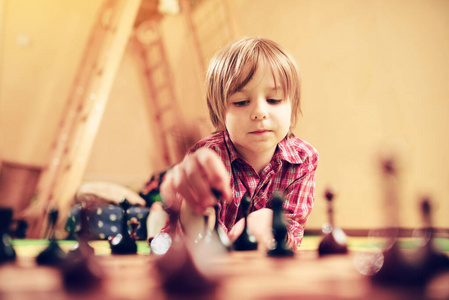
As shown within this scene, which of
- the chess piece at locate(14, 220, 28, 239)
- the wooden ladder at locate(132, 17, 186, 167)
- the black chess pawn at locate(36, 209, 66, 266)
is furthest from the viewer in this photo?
the wooden ladder at locate(132, 17, 186, 167)

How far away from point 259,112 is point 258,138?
0.07 metres

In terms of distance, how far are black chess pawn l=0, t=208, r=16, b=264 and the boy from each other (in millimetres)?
295

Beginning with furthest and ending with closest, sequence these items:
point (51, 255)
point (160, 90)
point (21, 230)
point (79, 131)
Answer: point (160, 90) → point (79, 131) → point (21, 230) → point (51, 255)

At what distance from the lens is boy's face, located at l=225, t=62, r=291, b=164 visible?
0.84 meters

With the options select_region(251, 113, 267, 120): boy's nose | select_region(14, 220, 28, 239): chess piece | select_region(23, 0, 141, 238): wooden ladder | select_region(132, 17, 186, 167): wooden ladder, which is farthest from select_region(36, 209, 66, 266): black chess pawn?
select_region(132, 17, 186, 167): wooden ladder

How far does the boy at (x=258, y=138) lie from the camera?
2.80ft

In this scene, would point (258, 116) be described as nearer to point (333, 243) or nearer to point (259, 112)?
point (259, 112)

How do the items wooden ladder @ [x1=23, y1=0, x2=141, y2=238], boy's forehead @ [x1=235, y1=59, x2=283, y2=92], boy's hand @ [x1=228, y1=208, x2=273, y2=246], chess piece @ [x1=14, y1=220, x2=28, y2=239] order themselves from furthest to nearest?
wooden ladder @ [x1=23, y1=0, x2=141, y2=238] → chess piece @ [x1=14, y1=220, x2=28, y2=239] → boy's forehead @ [x1=235, y1=59, x2=283, y2=92] → boy's hand @ [x1=228, y1=208, x2=273, y2=246]

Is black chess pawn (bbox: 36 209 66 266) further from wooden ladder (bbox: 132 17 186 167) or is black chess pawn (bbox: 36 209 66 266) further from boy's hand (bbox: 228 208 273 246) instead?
wooden ladder (bbox: 132 17 186 167)

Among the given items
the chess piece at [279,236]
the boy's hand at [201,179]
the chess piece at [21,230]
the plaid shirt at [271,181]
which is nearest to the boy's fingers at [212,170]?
the boy's hand at [201,179]

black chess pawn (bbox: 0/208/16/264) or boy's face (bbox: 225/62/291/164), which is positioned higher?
boy's face (bbox: 225/62/291/164)

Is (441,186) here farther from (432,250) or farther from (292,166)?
(432,250)

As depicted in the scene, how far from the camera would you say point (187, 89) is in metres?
3.71

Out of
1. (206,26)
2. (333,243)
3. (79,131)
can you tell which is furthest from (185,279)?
(206,26)
